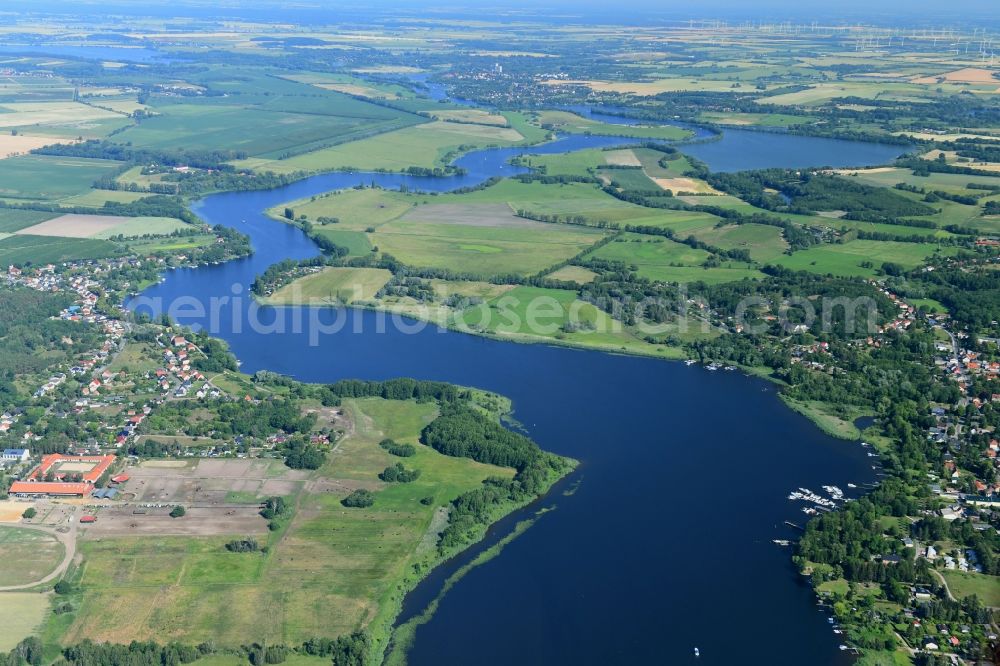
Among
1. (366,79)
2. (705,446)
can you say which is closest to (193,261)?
(705,446)

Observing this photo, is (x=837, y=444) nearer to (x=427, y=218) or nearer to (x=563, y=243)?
(x=563, y=243)

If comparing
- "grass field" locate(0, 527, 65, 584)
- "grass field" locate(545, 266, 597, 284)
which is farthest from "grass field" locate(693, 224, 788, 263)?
"grass field" locate(0, 527, 65, 584)

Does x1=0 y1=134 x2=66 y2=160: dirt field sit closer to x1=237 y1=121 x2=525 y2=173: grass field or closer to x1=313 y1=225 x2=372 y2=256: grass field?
x1=237 y1=121 x2=525 y2=173: grass field

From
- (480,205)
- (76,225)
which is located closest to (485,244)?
(480,205)

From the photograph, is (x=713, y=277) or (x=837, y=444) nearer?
(x=837, y=444)

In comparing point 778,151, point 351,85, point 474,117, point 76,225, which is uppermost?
point 778,151

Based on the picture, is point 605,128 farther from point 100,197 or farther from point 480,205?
point 100,197
